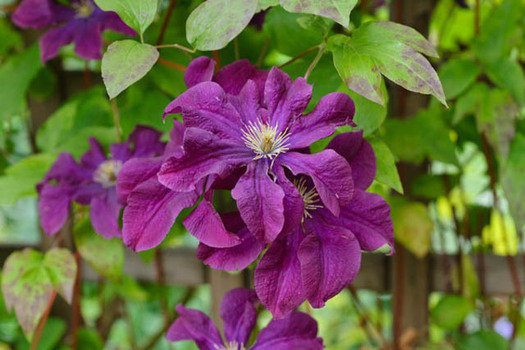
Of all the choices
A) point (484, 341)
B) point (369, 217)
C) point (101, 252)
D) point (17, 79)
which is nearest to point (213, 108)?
point (369, 217)

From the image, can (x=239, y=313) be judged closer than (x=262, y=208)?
No

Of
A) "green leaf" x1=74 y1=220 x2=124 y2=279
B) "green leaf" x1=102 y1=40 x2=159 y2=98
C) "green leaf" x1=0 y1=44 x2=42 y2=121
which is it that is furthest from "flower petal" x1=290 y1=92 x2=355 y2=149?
"green leaf" x1=0 y1=44 x2=42 y2=121

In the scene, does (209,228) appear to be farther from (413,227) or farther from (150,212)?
(413,227)

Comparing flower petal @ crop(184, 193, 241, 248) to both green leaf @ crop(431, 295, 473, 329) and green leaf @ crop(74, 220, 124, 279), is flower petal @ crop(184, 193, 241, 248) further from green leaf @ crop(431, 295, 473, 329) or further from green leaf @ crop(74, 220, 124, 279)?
green leaf @ crop(431, 295, 473, 329)

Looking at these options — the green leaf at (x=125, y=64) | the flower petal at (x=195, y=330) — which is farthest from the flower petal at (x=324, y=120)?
the flower petal at (x=195, y=330)

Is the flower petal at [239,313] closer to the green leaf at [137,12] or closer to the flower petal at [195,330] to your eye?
the flower petal at [195,330]
